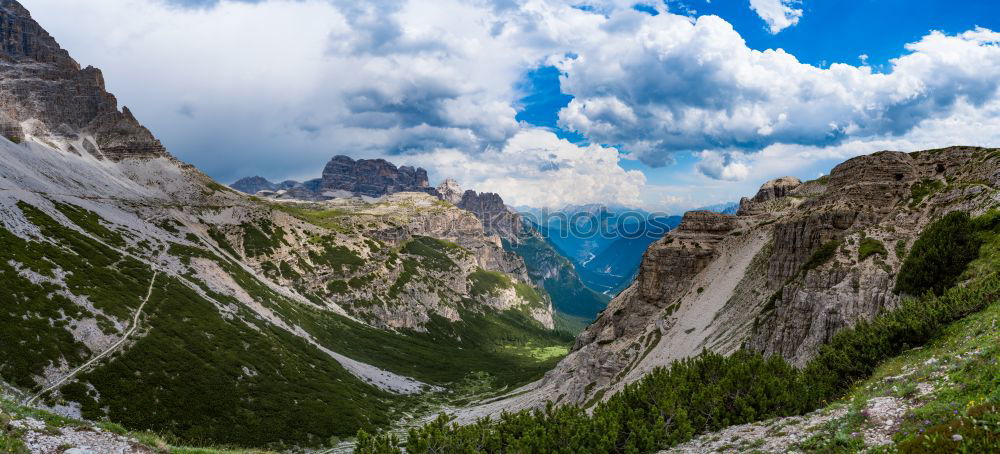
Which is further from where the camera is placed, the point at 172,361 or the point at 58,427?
the point at 172,361

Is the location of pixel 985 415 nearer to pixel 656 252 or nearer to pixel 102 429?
pixel 102 429

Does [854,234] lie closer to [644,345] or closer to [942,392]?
[644,345]

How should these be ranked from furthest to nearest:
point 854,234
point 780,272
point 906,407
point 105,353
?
point 105,353
point 780,272
point 854,234
point 906,407

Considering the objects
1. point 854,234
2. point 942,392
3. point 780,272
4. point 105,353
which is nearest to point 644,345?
point 780,272

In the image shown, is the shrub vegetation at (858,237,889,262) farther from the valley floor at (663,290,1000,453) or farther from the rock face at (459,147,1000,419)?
the valley floor at (663,290,1000,453)

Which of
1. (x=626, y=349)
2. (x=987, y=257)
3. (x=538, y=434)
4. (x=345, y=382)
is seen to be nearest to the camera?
(x=538, y=434)

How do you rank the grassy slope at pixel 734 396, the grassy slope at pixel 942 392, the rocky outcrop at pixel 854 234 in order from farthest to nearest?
the rocky outcrop at pixel 854 234
the grassy slope at pixel 734 396
the grassy slope at pixel 942 392

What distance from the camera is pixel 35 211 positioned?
142 meters

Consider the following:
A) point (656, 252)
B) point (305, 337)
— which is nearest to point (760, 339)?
point (656, 252)

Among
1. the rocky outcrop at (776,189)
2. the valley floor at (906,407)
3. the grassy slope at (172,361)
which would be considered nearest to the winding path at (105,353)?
the grassy slope at (172,361)

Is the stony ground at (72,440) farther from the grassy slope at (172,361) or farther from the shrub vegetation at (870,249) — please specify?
the shrub vegetation at (870,249)

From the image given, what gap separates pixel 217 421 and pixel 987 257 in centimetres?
12595

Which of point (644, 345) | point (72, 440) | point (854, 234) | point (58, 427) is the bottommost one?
point (644, 345)

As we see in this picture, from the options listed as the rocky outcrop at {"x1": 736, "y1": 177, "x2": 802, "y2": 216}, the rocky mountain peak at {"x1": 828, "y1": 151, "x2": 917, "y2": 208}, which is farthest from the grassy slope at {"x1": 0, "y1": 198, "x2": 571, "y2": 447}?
the rocky outcrop at {"x1": 736, "y1": 177, "x2": 802, "y2": 216}
